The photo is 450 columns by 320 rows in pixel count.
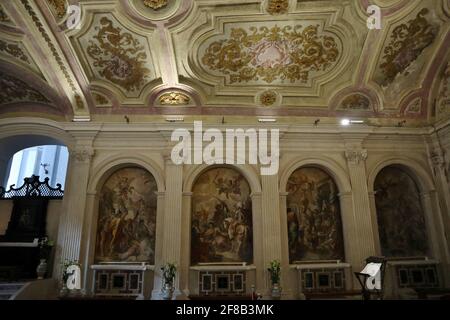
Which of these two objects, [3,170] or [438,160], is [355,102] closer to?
[438,160]

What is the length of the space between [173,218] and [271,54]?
627 centimetres

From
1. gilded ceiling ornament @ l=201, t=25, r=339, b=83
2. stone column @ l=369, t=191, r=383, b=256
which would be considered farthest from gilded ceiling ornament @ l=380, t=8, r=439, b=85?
stone column @ l=369, t=191, r=383, b=256

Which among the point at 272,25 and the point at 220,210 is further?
the point at 220,210

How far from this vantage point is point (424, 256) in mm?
11312

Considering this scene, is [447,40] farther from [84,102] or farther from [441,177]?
[84,102]

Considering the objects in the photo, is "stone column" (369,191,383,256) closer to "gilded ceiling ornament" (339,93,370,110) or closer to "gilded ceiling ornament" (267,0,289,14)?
"gilded ceiling ornament" (339,93,370,110)

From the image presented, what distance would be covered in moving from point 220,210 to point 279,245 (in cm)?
236

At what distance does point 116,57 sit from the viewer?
32.7 ft

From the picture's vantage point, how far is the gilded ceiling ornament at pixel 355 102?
11.6 meters

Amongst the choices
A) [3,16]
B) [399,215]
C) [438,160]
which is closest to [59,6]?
[3,16]

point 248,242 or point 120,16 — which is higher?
point 120,16

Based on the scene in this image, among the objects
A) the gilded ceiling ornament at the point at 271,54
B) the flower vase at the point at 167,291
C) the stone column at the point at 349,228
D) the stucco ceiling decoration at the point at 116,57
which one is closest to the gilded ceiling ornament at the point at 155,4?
the stucco ceiling decoration at the point at 116,57
